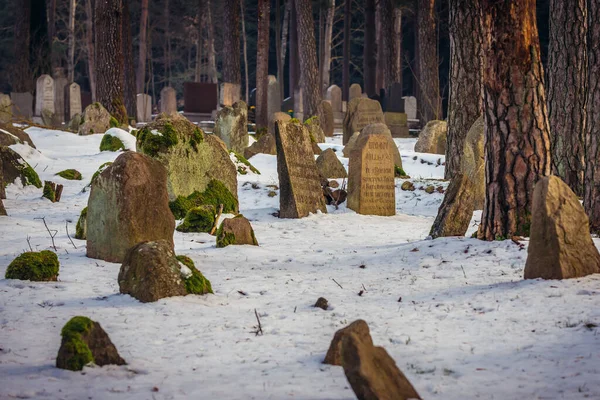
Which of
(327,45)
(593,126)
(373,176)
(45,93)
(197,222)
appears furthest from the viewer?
(327,45)

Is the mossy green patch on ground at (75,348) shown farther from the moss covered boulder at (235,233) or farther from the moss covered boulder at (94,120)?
the moss covered boulder at (94,120)

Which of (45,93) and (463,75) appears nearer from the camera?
(463,75)

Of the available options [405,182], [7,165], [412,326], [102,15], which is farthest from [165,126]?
[102,15]

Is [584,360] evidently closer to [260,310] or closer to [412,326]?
[412,326]

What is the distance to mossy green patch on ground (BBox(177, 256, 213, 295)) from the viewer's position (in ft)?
19.9

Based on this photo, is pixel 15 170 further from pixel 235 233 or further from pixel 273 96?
pixel 273 96

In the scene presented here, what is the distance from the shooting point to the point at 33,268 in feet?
20.8

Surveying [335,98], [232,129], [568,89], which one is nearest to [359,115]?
[232,129]

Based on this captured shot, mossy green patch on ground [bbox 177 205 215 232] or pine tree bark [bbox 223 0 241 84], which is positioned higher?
pine tree bark [bbox 223 0 241 84]

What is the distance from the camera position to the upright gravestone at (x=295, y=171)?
1118 cm

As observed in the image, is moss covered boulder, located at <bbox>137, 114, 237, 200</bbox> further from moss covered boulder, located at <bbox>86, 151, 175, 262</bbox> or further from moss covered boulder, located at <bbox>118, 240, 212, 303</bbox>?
moss covered boulder, located at <bbox>118, 240, 212, 303</bbox>

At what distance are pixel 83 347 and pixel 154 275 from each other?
5.23 feet

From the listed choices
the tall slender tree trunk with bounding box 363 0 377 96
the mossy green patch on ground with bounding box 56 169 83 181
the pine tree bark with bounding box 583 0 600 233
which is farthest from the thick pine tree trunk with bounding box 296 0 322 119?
the pine tree bark with bounding box 583 0 600 233

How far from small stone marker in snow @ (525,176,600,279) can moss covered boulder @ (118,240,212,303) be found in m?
2.57
